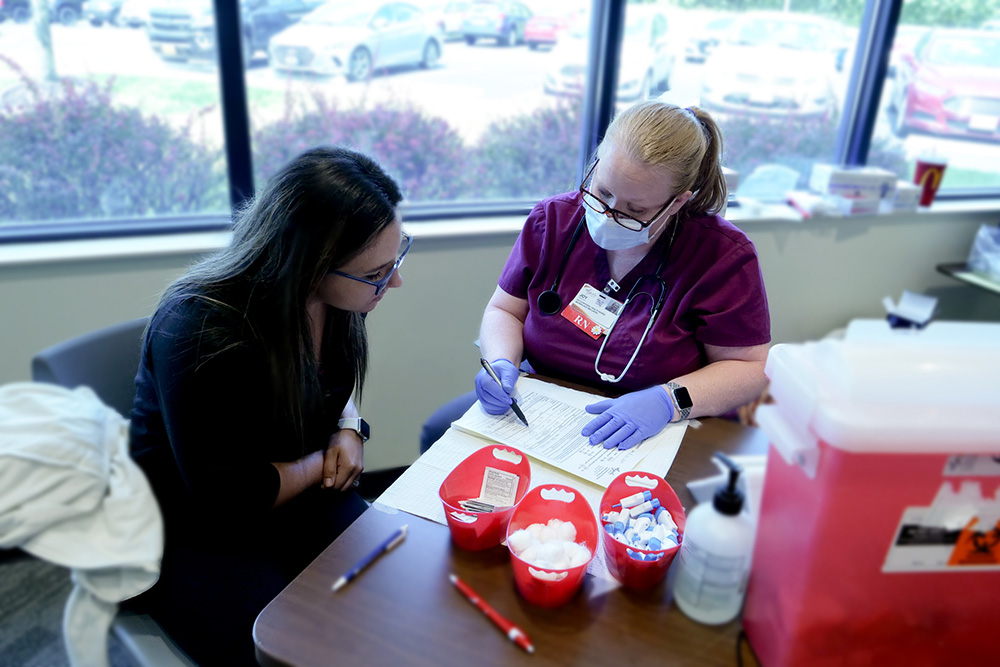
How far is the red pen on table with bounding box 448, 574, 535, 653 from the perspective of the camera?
0.67 metres

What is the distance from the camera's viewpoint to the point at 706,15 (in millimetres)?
2322

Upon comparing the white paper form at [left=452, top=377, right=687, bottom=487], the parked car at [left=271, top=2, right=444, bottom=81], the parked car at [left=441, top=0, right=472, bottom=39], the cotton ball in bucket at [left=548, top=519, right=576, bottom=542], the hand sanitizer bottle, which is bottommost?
the white paper form at [left=452, top=377, right=687, bottom=487]

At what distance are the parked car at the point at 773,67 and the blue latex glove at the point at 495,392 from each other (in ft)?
5.66

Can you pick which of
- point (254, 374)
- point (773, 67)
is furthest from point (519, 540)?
point (773, 67)

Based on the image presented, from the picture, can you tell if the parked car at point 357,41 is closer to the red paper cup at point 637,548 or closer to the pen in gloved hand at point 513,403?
the pen in gloved hand at point 513,403

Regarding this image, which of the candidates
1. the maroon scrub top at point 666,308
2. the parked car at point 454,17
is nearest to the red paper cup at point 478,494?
the maroon scrub top at point 666,308

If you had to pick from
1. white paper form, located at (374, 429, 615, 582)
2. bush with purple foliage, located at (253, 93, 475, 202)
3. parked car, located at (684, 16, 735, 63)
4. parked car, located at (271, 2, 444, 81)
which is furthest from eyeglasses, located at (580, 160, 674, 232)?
parked car, located at (684, 16, 735, 63)

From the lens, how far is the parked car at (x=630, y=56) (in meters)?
2.18

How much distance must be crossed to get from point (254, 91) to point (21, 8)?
0.57m

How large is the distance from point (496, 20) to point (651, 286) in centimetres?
127

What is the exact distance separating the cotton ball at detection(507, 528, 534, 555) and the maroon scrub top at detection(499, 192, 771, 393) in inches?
24.0

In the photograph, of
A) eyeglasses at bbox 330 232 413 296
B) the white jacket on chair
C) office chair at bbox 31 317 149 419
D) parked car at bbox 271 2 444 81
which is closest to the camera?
the white jacket on chair

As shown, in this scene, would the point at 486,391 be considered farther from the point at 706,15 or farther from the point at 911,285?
the point at 911,285

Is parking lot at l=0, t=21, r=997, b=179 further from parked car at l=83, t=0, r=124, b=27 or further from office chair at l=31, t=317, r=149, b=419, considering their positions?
office chair at l=31, t=317, r=149, b=419
